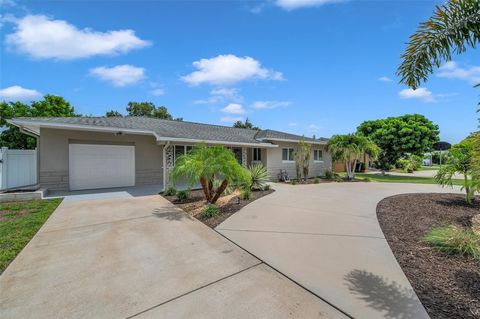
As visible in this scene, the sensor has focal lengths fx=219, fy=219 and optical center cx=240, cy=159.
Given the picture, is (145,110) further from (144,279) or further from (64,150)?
(144,279)

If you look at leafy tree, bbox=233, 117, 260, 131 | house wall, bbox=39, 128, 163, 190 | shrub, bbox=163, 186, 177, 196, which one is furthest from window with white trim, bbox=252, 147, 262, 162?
leafy tree, bbox=233, 117, 260, 131

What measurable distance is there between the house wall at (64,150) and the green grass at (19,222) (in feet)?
7.46

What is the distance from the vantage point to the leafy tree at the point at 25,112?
902 inches

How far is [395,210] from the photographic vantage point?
7270 millimetres

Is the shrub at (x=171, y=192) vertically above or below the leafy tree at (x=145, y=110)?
below

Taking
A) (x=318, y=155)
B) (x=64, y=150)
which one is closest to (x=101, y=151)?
(x=64, y=150)

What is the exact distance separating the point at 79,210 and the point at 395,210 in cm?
1028

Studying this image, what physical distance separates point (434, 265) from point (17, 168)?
1429 cm

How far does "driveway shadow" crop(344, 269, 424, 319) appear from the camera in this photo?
2469mm

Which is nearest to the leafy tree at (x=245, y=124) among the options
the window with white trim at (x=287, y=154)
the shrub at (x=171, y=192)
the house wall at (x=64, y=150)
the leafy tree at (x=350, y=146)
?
the window with white trim at (x=287, y=154)

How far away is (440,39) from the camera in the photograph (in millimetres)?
3797

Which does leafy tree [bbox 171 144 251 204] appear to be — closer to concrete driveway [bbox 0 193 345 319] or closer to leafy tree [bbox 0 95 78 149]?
concrete driveway [bbox 0 193 345 319]

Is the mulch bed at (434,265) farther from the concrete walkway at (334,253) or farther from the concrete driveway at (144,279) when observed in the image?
the concrete driveway at (144,279)

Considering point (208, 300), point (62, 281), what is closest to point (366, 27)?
point (208, 300)
